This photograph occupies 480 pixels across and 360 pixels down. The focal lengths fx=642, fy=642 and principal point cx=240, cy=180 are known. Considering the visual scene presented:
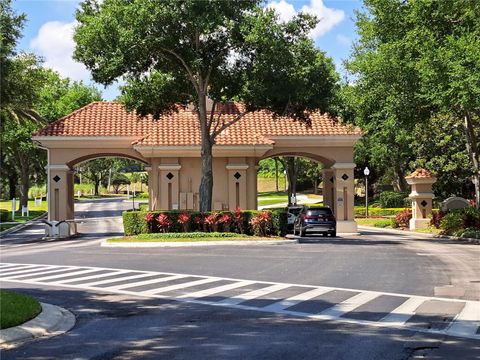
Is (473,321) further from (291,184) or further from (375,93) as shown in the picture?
(291,184)

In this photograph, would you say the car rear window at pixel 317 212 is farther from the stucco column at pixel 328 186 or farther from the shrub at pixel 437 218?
the shrub at pixel 437 218

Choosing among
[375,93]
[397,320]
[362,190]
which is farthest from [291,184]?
[397,320]

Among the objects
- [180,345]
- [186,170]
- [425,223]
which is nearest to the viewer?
[180,345]

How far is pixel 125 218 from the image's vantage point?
95.2 ft

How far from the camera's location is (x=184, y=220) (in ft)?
92.4

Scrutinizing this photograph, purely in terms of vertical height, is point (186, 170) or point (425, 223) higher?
point (186, 170)

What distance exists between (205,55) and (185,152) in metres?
7.90

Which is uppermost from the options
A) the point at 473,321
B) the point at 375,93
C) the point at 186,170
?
the point at 375,93

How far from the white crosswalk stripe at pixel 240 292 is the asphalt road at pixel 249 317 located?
424 millimetres

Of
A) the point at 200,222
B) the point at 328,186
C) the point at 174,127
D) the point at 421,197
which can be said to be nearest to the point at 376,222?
the point at 421,197

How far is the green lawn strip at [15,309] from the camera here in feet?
29.8

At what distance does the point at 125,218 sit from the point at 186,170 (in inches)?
289

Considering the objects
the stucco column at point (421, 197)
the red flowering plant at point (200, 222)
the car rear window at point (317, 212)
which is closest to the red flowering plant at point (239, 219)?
the red flowering plant at point (200, 222)

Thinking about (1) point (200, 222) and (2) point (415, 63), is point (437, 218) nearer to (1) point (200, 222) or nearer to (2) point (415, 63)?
(2) point (415, 63)
